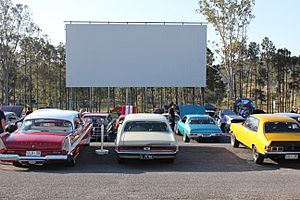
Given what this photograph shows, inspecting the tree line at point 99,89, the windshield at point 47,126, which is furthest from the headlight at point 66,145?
the tree line at point 99,89

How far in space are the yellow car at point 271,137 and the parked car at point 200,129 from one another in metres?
3.71

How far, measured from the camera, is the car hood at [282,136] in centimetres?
1185

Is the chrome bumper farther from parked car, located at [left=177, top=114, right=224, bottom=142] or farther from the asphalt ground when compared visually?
parked car, located at [left=177, top=114, right=224, bottom=142]

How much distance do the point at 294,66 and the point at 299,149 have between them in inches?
1553

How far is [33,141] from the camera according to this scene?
1062cm

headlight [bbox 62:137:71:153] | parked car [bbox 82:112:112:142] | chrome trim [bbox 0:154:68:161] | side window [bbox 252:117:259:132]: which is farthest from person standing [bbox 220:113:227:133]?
chrome trim [bbox 0:154:68:161]

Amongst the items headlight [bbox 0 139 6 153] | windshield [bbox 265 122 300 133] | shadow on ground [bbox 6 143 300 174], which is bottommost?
shadow on ground [bbox 6 143 300 174]

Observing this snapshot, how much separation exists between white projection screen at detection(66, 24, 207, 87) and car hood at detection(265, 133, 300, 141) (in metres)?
21.1

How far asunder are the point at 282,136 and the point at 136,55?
861 inches

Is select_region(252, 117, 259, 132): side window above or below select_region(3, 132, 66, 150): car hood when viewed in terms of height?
above

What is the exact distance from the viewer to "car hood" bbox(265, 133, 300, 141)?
38.9 feet

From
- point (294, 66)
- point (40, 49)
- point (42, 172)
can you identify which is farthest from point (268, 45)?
point (42, 172)

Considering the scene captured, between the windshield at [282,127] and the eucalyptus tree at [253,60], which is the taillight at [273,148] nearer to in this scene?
the windshield at [282,127]

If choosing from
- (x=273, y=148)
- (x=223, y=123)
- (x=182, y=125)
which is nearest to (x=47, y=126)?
(x=273, y=148)
